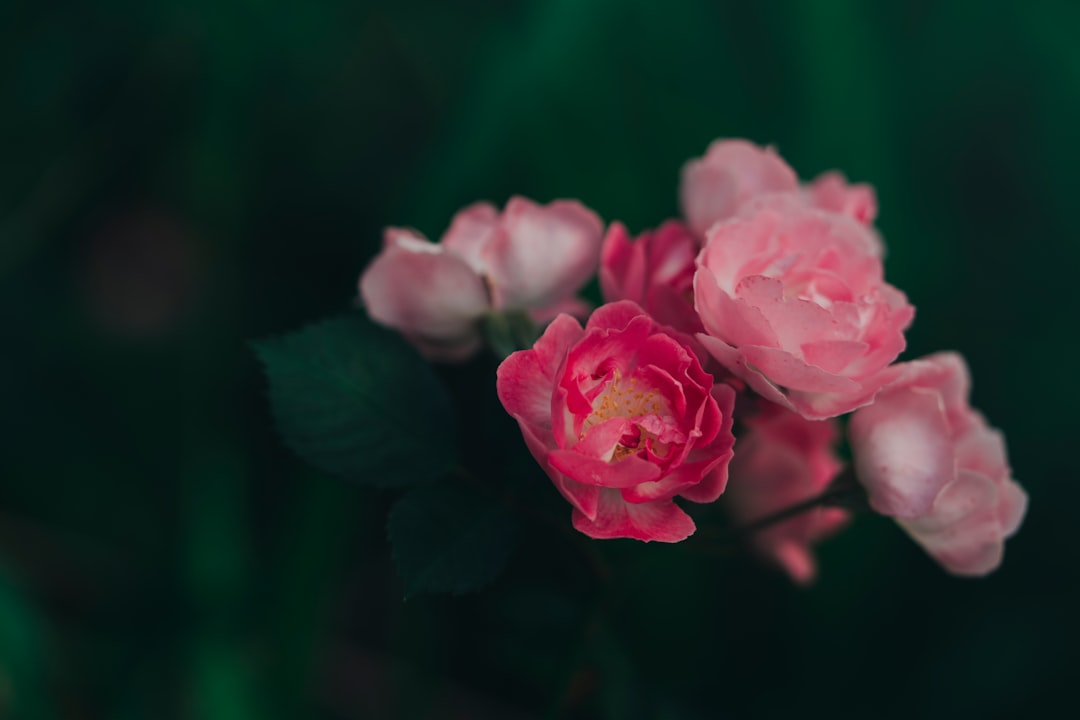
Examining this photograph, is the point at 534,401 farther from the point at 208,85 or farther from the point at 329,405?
the point at 208,85

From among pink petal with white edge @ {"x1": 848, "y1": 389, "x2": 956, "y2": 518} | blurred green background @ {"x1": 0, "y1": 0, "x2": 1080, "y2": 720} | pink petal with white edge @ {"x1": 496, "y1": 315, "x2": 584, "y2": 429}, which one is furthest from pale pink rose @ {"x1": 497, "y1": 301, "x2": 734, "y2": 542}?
blurred green background @ {"x1": 0, "y1": 0, "x2": 1080, "y2": 720}

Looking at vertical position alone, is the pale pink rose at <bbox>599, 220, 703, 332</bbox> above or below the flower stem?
above

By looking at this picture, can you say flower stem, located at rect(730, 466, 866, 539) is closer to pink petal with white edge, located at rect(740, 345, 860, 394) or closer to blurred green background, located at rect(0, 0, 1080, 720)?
pink petal with white edge, located at rect(740, 345, 860, 394)

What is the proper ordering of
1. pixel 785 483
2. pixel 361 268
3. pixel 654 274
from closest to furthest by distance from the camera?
pixel 654 274
pixel 785 483
pixel 361 268

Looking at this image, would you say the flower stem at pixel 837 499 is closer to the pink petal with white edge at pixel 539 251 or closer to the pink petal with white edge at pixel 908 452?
the pink petal with white edge at pixel 908 452

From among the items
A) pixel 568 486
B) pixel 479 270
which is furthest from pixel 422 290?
pixel 568 486

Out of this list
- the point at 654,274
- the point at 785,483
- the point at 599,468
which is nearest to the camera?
the point at 599,468

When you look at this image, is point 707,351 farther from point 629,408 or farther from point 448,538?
point 448,538
